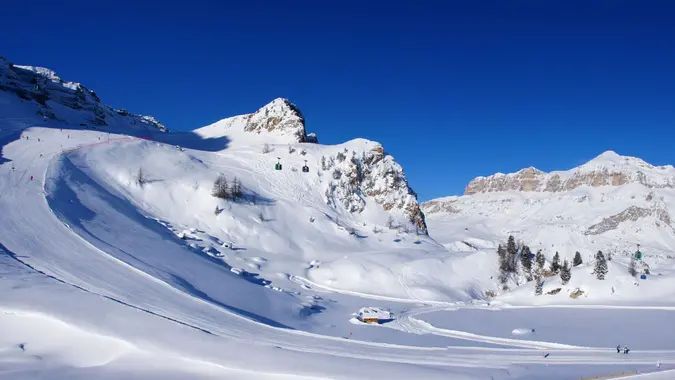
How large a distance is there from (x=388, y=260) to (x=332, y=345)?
32.0 m

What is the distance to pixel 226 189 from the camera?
5906cm

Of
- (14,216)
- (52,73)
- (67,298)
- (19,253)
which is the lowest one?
(67,298)

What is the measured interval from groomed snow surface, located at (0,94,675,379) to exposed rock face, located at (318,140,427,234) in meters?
3.61

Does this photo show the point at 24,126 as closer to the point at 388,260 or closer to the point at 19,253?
the point at 19,253

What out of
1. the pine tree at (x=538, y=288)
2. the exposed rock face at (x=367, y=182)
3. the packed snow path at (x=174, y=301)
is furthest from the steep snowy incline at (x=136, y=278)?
the exposed rock face at (x=367, y=182)

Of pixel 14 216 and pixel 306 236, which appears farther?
pixel 306 236

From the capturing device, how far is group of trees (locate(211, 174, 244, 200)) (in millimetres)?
57850

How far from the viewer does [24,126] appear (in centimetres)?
6594

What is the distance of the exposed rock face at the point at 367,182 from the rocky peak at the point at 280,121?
55.1ft

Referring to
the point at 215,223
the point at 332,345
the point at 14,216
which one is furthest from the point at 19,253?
the point at 215,223

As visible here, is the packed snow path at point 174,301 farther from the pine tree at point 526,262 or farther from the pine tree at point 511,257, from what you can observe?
the pine tree at point 526,262

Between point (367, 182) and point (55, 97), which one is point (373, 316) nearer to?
point (367, 182)

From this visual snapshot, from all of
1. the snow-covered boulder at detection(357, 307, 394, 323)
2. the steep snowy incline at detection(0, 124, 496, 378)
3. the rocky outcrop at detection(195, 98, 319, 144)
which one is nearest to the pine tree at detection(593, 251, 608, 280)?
the snow-covered boulder at detection(357, 307, 394, 323)

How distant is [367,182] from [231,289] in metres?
50.5
